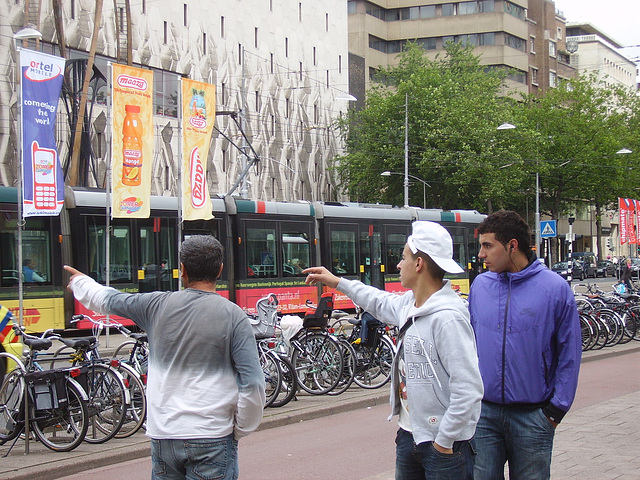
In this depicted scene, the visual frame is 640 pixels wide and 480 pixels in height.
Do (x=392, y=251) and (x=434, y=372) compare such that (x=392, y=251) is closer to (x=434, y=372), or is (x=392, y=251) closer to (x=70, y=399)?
(x=70, y=399)

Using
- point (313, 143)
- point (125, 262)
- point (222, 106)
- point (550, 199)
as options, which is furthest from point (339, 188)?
point (125, 262)

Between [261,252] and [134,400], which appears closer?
[134,400]

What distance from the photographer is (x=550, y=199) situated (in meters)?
59.3

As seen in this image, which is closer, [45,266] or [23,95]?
[23,95]

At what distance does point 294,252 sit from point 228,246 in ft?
7.42

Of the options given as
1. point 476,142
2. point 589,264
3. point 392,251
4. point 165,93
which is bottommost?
point 589,264

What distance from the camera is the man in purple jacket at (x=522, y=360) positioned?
12.7 feet

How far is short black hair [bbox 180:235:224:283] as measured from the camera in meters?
3.62

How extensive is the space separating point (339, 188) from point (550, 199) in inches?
674

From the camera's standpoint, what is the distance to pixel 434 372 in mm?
3453

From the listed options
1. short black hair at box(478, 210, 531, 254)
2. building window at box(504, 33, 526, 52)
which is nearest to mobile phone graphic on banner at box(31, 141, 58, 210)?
short black hair at box(478, 210, 531, 254)

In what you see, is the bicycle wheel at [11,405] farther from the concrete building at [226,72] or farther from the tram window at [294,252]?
the concrete building at [226,72]

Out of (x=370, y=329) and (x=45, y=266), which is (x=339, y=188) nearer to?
(x=45, y=266)

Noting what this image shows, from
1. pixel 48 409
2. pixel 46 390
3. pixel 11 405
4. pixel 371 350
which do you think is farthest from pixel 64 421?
pixel 371 350
